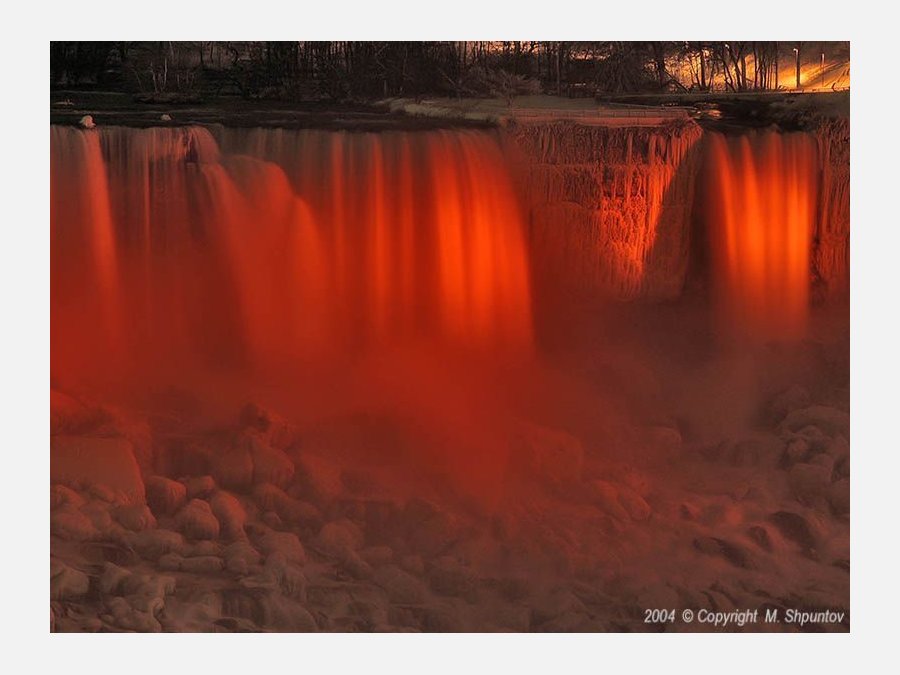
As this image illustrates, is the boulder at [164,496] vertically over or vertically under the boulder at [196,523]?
over

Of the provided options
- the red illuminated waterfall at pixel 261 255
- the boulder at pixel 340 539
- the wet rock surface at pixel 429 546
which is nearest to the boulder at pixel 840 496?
the wet rock surface at pixel 429 546

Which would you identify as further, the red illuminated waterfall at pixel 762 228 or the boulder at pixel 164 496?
the red illuminated waterfall at pixel 762 228

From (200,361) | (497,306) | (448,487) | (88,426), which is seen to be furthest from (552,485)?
(88,426)

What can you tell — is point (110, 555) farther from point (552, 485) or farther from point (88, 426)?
point (552, 485)

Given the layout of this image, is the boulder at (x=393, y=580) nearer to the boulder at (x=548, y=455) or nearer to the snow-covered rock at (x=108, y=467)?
the boulder at (x=548, y=455)

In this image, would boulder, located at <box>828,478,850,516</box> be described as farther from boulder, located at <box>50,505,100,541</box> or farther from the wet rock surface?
boulder, located at <box>50,505,100,541</box>

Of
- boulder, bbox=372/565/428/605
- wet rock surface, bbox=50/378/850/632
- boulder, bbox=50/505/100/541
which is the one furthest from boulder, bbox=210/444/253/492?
boulder, bbox=372/565/428/605
